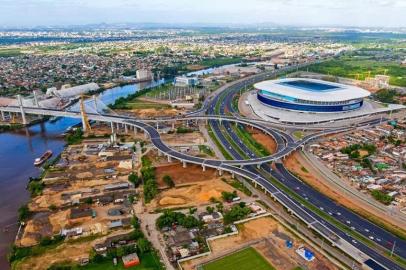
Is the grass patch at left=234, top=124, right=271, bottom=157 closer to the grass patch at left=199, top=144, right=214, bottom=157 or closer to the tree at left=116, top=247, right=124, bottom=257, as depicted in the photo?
the grass patch at left=199, top=144, right=214, bottom=157

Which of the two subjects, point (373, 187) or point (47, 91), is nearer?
point (373, 187)

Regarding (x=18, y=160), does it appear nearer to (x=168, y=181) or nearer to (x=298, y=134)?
(x=168, y=181)

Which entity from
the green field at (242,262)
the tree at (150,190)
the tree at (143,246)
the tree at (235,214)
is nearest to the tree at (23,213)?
the tree at (150,190)

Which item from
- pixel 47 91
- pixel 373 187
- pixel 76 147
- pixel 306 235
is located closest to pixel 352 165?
pixel 373 187

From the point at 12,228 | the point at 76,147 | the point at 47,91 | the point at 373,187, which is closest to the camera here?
the point at 12,228

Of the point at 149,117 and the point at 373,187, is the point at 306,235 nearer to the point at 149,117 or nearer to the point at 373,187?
the point at 373,187

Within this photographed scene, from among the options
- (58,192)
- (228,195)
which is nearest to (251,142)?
(228,195)

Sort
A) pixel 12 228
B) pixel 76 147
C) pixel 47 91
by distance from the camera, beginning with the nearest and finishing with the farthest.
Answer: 1. pixel 12 228
2. pixel 76 147
3. pixel 47 91
